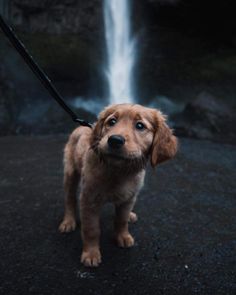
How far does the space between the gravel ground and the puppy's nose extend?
1.41 m

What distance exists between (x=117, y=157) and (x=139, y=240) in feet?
5.66

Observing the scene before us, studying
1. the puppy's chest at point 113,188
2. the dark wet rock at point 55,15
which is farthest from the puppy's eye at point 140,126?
the dark wet rock at point 55,15

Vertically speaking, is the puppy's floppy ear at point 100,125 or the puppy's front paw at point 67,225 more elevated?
the puppy's floppy ear at point 100,125

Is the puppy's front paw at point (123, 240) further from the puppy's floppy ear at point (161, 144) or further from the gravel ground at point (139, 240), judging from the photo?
the puppy's floppy ear at point (161, 144)

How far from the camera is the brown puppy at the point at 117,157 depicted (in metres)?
3.54

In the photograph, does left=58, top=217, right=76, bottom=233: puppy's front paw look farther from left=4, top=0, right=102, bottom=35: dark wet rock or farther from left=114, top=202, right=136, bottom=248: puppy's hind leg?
left=4, top=0, right=102, bottom=35: dark wet rock

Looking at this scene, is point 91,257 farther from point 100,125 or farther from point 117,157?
point 100,125

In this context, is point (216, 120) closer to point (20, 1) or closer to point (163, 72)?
point (163, 72)

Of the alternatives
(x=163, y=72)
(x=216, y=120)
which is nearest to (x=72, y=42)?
(x=163, y=72)

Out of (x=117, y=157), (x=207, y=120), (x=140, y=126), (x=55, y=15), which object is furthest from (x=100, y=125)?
(x=55, y=15)

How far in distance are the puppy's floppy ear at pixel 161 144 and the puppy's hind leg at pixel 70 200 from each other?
1.32m

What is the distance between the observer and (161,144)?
385 centimetres

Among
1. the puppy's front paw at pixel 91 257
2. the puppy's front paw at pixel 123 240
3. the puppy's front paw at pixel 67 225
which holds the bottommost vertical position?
the puppy's front paw at pixel 67 225

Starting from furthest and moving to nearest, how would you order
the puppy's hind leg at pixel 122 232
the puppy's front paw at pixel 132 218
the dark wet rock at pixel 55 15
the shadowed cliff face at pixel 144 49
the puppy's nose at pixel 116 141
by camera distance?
the dark wet rock at pixel 55 15 → the shadowed cliff face at pixel 144 49 → the puppy's front paw at pixel 132 218 → the puppy's hind leg at pixel 122 232 → the puppy's nose at pixel 116 141
